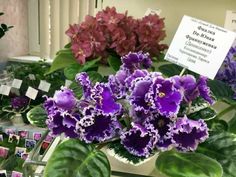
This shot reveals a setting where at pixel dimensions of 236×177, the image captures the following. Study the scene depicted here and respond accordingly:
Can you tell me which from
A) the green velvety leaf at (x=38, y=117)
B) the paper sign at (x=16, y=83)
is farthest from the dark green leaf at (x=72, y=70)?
the paper sign at (x=16, y=83)

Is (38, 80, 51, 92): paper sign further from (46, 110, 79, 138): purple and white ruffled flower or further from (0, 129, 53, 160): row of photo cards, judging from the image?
(46, 110, 79, 138): purple and white ruffled flower

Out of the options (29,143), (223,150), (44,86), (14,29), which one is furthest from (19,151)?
(223,150)

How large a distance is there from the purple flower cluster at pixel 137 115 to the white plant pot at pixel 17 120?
1.95 m

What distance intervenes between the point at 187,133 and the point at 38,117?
0.96 ft

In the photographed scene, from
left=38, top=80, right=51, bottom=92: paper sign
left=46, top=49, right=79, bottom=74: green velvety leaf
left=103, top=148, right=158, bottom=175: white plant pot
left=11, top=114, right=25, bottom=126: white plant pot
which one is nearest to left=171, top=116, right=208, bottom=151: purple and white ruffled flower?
left=103, top=148, right=158, bottom=175: white plant pot

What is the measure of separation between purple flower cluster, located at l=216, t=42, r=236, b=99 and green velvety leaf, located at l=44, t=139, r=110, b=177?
1.11 ft

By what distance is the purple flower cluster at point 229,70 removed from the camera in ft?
2.33

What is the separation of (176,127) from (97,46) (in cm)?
30

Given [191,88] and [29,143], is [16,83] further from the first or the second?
[191,88]

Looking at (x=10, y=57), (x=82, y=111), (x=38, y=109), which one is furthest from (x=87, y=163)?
(x=10, y=57)

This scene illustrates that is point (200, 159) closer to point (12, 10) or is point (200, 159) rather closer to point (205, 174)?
point (205, 174)

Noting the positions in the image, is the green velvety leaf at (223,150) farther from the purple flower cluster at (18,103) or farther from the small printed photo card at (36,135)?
the purple flower cluster at (18,103)

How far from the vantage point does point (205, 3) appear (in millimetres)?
879

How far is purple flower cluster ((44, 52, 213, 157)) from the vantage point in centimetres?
52
